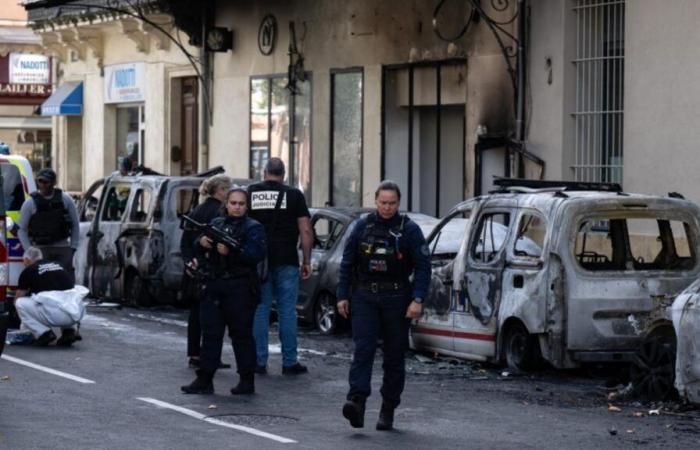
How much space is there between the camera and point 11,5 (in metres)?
43.8

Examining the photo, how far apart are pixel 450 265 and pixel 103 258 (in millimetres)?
8120

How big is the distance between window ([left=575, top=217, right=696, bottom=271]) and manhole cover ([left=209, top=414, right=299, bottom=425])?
12.2ft

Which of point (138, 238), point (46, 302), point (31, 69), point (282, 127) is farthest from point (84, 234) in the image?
point (31, 69)

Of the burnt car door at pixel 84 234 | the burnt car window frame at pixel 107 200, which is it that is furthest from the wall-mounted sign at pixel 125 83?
the burnt car window frame at pixel 107 200

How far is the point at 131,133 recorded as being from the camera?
34.2m

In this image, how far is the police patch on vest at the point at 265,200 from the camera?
14.2m

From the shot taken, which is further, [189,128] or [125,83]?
[125,83]

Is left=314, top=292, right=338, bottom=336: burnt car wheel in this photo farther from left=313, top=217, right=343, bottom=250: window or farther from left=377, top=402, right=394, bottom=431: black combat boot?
left=377, top=402, right=394, bottom=431: black combat boot

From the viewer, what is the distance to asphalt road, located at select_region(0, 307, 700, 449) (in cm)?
1060

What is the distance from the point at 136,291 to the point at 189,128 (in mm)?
10478

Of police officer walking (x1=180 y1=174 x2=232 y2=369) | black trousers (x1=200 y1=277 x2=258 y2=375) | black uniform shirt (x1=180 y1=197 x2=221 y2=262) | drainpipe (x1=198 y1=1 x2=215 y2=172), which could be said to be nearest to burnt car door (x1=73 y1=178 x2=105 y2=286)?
drainpipe (x1=198 y1=1 x2=215 y2=172)

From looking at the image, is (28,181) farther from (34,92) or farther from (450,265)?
(34,92)

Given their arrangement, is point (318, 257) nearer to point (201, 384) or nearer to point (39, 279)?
point (39, 279)

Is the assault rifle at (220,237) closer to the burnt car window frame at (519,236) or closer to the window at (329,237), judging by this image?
the burnt car window frame at (519,236)
